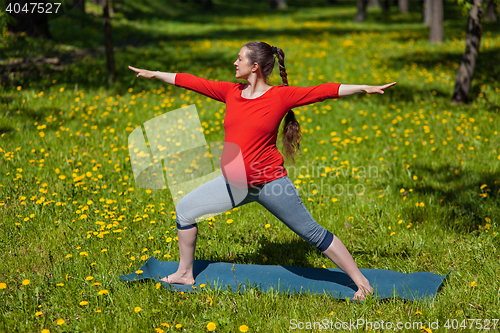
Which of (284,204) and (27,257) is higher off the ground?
(284,204)

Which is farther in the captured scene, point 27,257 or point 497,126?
point 497,126

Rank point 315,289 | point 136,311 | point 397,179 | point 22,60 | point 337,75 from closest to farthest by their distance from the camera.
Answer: point 136,311 < point 315,289 < point 397,179 < point 22,60 < point 337,75

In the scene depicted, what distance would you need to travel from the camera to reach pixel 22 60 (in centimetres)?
973

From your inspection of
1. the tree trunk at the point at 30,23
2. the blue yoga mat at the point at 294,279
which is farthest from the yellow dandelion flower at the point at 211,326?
the tree trunk at the point at 30,23

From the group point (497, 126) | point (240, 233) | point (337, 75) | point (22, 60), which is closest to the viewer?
point (240, 233)

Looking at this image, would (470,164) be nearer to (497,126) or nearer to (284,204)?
(497,126)

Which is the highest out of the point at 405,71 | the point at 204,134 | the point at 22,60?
the point at 22,60

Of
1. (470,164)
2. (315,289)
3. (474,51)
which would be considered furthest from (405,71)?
(315,289)

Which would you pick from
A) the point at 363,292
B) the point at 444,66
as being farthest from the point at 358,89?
the point at 444,66

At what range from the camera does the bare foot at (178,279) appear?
3318mm

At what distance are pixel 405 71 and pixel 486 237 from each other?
8.16 metres

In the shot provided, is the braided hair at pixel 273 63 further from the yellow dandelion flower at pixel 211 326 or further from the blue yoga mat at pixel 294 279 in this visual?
the yellow dandelion flower at pixel 211 326

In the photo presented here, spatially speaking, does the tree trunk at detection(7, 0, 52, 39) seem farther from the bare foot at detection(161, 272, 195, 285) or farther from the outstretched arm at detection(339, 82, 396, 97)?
the outstretched arm at detection(339, 82, 396, 97)

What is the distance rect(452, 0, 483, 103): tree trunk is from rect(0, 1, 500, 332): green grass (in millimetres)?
327
